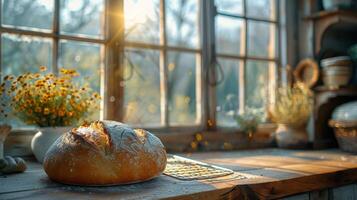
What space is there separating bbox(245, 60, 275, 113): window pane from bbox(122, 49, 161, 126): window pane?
55cm

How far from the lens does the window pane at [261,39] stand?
199cm

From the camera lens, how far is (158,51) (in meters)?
1.71

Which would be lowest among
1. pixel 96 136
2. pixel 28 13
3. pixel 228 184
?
pixel 228 184

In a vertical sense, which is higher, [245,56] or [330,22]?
[330,22]

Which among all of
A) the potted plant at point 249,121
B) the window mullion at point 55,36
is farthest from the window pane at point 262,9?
the window mullion at point 55,36

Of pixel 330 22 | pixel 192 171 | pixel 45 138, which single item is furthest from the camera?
pixel 330 22

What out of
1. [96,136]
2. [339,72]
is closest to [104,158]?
[96,136]

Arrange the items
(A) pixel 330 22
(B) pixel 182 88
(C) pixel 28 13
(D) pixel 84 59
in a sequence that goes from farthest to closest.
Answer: (A) pixel 330 22
(B) pixel 182 88
(D) pixel 84 59
(C) pixel 28 13

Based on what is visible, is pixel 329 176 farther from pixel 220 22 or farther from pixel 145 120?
pixel 220 22

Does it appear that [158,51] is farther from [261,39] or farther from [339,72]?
[339,72]

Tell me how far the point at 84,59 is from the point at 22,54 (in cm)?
25

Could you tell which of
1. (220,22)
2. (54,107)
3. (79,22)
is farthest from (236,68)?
(54,107)

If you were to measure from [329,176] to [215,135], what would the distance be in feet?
2.31

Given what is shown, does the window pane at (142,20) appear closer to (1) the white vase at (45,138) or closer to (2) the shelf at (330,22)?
(1) the white vase at (45,138)
